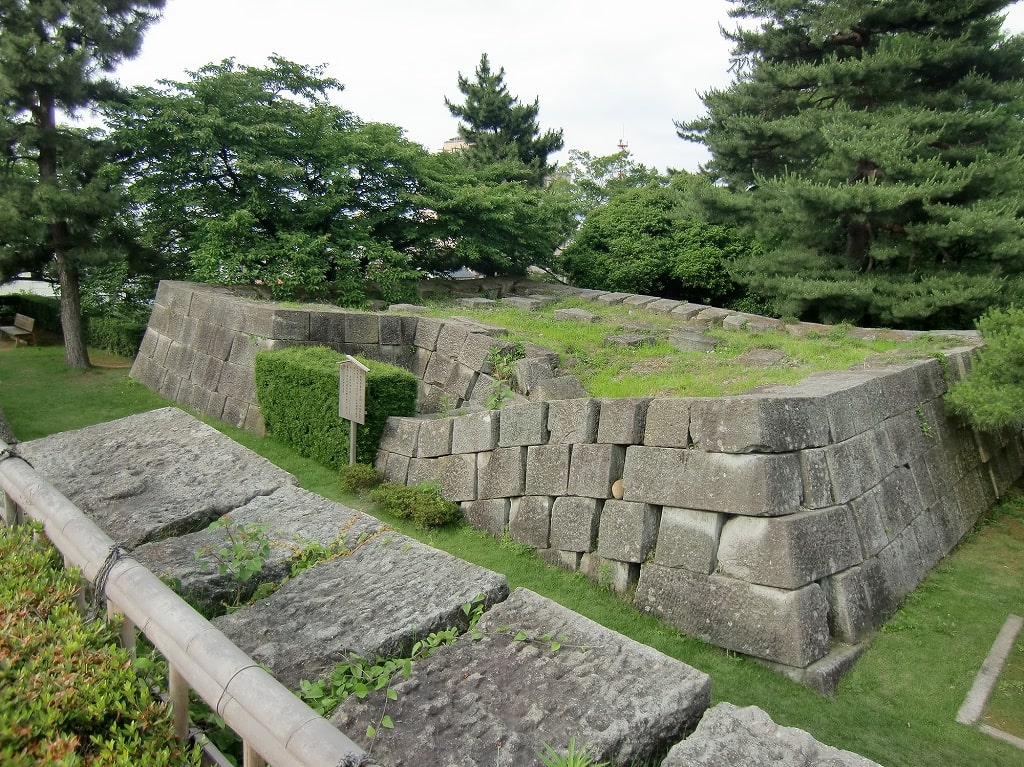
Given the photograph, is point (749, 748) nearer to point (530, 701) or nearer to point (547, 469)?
point (530, 701)

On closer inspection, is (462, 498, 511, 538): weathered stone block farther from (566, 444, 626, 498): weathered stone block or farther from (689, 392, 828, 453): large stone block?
(689, 392, 828, 453): large stone block

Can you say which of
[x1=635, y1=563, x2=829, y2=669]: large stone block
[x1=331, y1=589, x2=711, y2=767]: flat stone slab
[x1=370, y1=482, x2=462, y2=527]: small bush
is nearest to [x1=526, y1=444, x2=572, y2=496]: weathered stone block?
[x1=370, y1=482, x2=462, y2=527]: small bush

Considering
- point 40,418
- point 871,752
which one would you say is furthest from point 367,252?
point 871,752

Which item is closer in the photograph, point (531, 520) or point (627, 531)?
point (627, 531)

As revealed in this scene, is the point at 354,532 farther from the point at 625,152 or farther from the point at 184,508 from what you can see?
the point at 625,152

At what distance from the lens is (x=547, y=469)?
21.1 feet

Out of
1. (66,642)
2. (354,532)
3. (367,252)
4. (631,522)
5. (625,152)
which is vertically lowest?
(631,522)

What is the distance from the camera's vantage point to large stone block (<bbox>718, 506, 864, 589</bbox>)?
468cm

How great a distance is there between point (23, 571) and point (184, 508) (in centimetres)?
121

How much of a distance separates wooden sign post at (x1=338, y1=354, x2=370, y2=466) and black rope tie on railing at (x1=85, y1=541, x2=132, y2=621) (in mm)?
5715

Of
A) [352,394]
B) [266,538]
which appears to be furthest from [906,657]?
[352,394]

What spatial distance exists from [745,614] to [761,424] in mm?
1284

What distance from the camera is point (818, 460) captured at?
5.01 meters

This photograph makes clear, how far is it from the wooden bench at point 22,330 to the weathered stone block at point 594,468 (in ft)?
52.3
